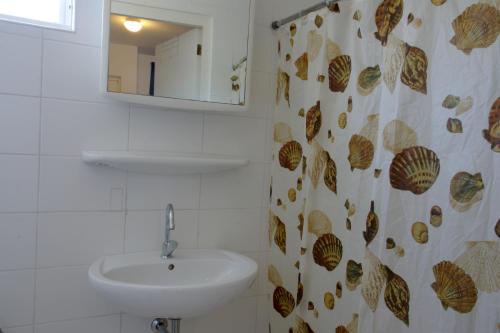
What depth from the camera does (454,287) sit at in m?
0.98

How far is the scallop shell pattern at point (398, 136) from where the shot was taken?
43.2 inches

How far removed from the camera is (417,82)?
1.09 metres

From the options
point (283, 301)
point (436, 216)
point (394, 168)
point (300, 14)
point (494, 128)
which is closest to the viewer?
point (494, 128)

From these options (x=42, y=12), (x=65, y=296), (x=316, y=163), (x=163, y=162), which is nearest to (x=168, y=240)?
(x=163, y=162)

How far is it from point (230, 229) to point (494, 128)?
43.9 inches

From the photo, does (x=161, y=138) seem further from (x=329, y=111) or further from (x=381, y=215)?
(x=381, y=215)

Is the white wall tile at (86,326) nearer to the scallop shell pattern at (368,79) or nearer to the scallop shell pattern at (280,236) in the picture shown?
the scallop shell pattern at (280,236)

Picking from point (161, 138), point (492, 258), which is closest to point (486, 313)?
point (492, 258)

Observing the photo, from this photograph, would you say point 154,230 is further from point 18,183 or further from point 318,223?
point 318,223

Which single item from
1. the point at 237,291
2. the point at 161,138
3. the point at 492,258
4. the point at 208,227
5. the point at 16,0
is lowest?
the point at 237,291

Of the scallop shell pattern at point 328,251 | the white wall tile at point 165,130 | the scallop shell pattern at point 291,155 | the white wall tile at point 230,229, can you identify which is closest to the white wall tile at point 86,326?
the white wall tile at point 230,229

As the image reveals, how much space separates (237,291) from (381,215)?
533mm

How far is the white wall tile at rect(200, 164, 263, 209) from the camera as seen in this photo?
1672 millimetres

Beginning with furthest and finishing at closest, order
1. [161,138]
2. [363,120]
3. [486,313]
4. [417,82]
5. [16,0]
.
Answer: [161,138] < [16,0] < [363,120] < [417,82] < [486,313]
